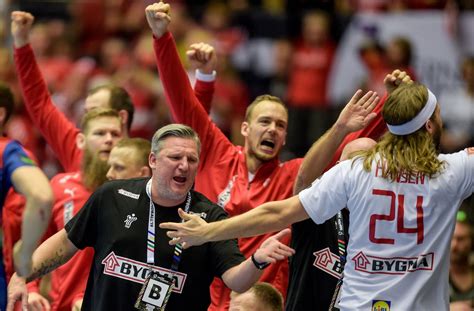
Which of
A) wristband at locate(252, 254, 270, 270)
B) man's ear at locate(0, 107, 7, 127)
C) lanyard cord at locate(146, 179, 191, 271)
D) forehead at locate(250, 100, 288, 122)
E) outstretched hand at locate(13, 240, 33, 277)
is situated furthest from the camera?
forehead at locate(250, 100, 288, 122)

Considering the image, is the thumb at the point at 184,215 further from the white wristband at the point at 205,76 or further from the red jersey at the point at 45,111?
the red jersey at the point at 45,111

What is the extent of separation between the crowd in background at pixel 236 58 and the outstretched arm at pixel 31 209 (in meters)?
7.32

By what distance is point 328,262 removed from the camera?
7.82 meters

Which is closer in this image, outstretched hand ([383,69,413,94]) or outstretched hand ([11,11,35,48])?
outstretched hand ([383,69,413,94])

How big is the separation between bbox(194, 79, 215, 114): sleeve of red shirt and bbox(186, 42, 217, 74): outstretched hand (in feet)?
0.36

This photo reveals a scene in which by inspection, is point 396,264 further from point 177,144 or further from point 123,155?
point 123,155

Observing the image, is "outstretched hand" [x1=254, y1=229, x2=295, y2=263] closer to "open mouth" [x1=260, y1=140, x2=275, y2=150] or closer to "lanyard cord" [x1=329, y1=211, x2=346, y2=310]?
"lanyard cord" [x1=329, y1=211, x2=346, y2=310]

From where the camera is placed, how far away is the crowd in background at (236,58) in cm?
1403

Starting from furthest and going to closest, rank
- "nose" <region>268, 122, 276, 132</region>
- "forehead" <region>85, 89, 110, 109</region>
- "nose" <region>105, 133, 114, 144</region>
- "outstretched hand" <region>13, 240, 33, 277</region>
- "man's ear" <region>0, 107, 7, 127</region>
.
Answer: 1. "forehead" <region>85, 89, 110, 109</region>
2. "nose" <region>105, 133, 114, 144</region>
3. "nose" <region>268, 122, 276, 132</region>
4. "man's ear" <region>0, 107, 7, 127</region>
5. "outstretched hand" <region>13, 240, 33, 277</region>

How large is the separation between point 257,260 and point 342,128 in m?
1.03

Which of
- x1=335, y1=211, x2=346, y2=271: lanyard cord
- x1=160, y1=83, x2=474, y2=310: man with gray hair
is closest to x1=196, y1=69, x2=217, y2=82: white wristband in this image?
x1=335, y1=211, x2=346, y2=271: lanyard cord

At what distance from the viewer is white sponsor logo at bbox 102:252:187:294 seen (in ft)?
24.3

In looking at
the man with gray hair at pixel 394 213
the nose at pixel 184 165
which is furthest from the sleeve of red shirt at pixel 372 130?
the man with gray hair at pixel 394 213

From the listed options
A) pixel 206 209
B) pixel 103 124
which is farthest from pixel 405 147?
pixel 103 124
